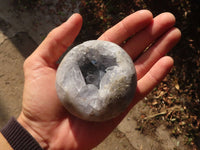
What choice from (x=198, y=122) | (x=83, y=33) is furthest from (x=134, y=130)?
(x=83, y=33)

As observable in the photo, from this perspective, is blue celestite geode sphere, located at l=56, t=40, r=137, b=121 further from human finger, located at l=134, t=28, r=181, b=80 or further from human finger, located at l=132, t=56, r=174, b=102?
human finger, located at l=134, t=28, r=181, b=80

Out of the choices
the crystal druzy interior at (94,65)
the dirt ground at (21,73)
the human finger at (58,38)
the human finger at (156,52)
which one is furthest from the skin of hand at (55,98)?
the dirt ground at (21,73)

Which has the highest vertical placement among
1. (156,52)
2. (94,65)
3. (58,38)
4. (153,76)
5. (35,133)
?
(58,38)

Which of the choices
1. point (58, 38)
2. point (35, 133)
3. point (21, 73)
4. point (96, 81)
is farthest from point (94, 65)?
point (21, 73)

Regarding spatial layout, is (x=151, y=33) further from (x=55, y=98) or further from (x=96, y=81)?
(x=55, y=98)

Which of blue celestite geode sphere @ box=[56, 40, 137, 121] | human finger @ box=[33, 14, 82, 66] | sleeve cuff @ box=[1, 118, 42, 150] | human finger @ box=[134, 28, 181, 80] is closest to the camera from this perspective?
blue celestite geode sphere @ box=[56, 40, 137, 121]

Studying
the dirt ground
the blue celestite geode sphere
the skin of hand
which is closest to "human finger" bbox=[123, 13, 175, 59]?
the skin of hand

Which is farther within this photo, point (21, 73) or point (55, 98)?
point (21, 73)

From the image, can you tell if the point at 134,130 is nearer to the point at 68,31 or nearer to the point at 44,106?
the point at 44,106
